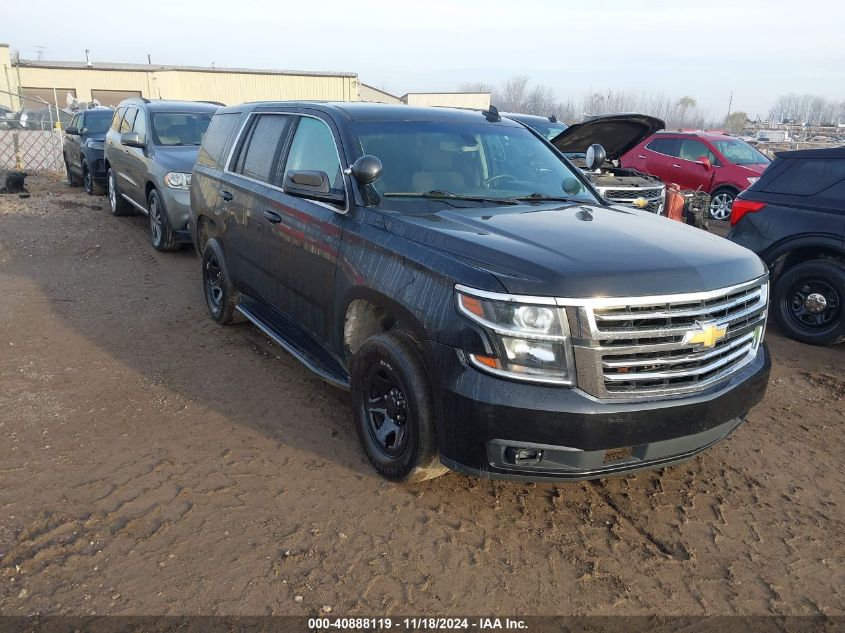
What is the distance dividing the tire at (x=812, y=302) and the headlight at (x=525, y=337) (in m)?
4.36

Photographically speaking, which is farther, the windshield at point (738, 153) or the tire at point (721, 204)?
the windshield at point (738, 153)

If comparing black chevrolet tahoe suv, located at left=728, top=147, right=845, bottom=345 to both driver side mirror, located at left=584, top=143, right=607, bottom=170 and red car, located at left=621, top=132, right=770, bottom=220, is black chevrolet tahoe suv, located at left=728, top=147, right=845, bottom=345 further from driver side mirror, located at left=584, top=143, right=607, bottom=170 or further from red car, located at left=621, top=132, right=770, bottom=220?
red car, located at left=621, top=132, right=770, bottom=220

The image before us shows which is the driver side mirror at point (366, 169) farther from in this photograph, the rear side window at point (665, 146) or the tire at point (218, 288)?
the rear side window at point (665, 146)

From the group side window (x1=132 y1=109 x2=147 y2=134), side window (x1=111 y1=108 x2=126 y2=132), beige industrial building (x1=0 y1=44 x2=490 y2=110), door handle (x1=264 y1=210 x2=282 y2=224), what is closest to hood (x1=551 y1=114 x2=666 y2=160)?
door handle (x1=264 y1=210 x2=282 y2=224)

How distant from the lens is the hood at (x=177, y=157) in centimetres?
834

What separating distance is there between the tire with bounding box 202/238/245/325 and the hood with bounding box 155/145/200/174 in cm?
269

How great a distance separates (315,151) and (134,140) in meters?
5.59

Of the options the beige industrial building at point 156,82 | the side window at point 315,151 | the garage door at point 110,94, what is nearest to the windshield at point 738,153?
the side window at point 315,151

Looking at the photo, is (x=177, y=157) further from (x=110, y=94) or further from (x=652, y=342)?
(x=110, y=94)

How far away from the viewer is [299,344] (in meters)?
4.37

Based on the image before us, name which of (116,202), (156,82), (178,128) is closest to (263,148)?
(178,128)

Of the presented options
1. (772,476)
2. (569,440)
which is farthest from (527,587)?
(772,476)

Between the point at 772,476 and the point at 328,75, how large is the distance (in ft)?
146

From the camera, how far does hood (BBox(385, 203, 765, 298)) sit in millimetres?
2744
